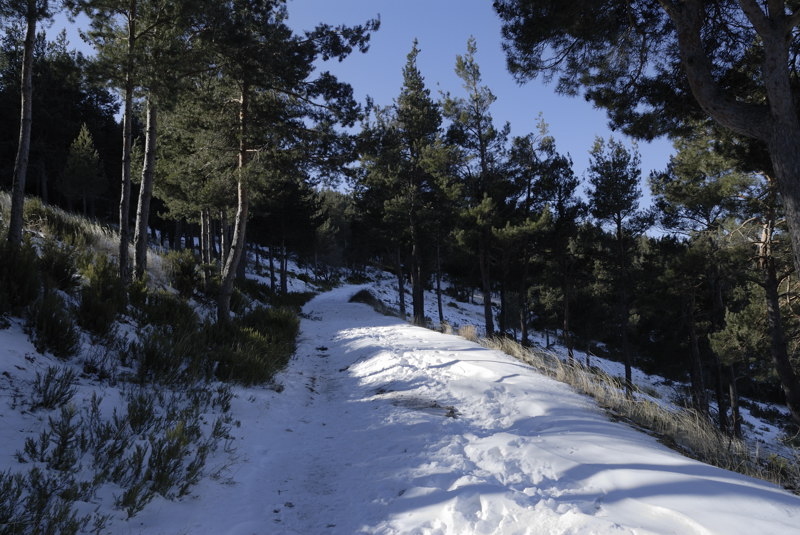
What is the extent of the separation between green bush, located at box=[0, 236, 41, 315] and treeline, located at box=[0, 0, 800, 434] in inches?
77.6

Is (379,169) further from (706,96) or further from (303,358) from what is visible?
(706,96)

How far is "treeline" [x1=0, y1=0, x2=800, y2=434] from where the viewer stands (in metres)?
8.27

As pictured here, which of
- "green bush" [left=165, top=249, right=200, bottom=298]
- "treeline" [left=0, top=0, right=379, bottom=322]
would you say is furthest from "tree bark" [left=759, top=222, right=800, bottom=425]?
"green bush" [left=165, top=249, right=200, bottom=298]

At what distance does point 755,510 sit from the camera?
2.28 m

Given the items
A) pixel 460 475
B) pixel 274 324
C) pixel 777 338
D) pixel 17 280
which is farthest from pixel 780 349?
pixel 17 280

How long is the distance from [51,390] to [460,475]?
348 cm

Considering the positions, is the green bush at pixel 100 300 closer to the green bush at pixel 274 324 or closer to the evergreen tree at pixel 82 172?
the green bush at pixel 274 324

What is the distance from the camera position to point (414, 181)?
1916 cm

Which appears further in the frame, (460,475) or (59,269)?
(59,269)


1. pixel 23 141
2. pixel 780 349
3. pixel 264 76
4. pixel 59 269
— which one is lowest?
pixel 780 349

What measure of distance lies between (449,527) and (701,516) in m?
1.51

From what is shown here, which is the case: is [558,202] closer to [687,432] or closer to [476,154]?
[476,154]

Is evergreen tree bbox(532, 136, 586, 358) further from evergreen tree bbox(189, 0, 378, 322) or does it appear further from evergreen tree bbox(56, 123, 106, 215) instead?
evergreen tree bbox(56, 123, 106, 215)

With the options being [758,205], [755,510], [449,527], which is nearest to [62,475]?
[449,527]
